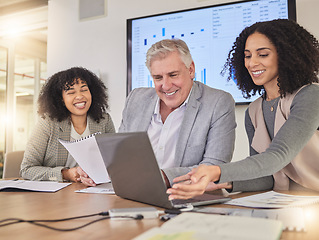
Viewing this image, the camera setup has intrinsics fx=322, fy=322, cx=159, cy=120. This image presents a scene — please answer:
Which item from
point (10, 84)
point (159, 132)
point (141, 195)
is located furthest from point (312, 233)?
point (10, 84)

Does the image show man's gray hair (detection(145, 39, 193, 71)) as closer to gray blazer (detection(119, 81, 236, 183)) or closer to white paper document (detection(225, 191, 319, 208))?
gray blazer (detection(119, 81, 236, 183))

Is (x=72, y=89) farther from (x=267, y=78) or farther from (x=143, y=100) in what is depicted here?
(x=267, y=78)

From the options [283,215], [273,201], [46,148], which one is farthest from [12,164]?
[283,215]

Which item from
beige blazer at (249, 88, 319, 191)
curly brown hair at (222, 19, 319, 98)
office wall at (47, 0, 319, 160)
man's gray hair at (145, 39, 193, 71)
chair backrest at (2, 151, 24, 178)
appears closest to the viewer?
beige blazer at (249, 88, 319, 191)

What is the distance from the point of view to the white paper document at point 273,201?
2.93 ft

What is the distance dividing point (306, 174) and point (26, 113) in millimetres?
5237

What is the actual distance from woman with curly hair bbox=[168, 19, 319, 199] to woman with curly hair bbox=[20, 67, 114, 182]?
0.86 meters

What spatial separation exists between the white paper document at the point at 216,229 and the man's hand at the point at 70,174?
1017 mm

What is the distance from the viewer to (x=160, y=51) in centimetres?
161

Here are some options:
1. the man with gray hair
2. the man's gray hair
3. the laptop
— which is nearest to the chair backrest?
the man with gray hair

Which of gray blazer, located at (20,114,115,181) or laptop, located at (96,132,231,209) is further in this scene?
gray blazer, located at (20,114,115,181)

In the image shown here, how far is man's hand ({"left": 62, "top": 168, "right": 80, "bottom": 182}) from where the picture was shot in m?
1.56

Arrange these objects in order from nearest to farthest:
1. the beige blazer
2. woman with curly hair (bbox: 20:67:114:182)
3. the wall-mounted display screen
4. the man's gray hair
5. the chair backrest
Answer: the beige blazer < the man's gray hair < woman with curly hair (bbox: 20:67:114:182) < the chair backrest < the wall-mounted display screen

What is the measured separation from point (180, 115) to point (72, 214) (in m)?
0.96
